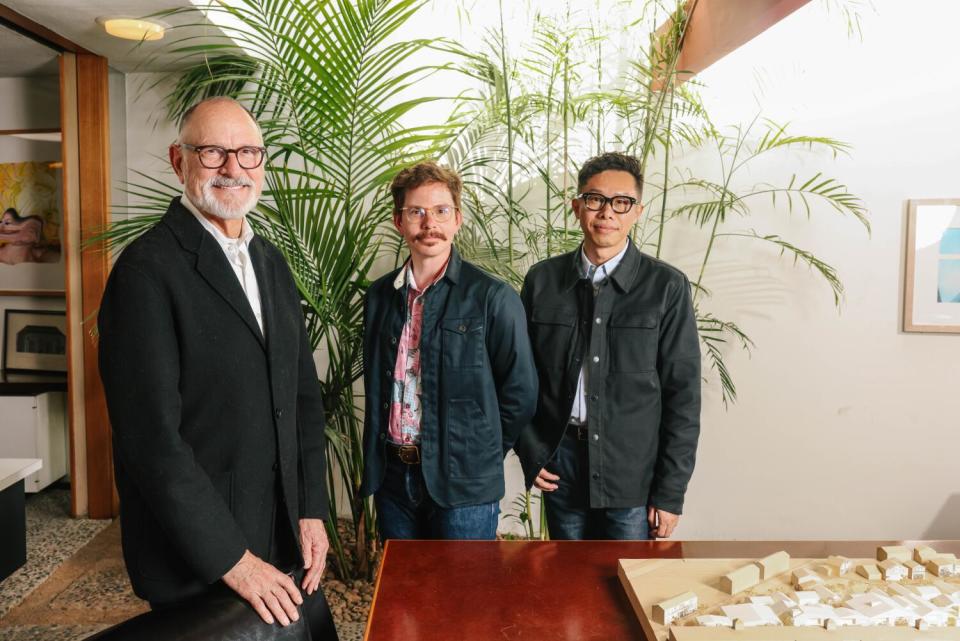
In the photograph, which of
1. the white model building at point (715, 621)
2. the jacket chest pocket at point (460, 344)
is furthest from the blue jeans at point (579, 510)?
the white model building at point (715, 621)

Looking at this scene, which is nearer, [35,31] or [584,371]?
[584,371]

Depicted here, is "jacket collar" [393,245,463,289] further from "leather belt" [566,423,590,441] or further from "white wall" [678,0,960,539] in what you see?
"white wall" [678,0,960,539]

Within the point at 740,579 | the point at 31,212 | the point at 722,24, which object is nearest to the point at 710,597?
the point at 740,579

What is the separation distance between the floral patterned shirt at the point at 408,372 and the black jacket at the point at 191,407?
0.34 m

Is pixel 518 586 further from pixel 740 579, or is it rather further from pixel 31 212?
pixel 31 212

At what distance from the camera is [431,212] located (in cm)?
182

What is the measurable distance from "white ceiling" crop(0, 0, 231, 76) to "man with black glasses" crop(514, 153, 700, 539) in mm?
1712

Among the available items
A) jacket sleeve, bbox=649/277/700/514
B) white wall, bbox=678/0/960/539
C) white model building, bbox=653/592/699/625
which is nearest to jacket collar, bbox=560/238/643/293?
jacket sleeve, bbox=649/277/700/514

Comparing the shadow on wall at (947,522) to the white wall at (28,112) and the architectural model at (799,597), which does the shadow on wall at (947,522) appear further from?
the white wall at (28,112)

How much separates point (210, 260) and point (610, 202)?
1057 millimetres

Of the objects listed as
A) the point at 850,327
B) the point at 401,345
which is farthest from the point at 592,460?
the point at 850,327

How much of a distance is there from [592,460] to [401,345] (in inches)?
24.1

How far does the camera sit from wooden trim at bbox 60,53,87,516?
3.69 m

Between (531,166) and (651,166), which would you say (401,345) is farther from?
(651,166)
